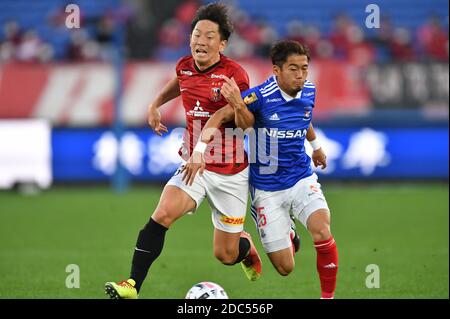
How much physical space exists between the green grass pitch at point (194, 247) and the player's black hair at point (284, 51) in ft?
6.48

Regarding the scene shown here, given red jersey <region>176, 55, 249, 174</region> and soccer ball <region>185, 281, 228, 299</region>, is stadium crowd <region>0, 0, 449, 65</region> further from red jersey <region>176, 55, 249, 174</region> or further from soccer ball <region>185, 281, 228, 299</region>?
soccer ball <region>185, 281, 228, 299</region>

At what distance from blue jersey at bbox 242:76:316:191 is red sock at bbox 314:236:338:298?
550 millimetres

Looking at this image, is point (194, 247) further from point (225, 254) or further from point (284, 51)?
point (284, 51)

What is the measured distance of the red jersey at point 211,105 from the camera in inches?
278

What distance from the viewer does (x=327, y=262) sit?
674 cm

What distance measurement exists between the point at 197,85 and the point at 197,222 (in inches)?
256

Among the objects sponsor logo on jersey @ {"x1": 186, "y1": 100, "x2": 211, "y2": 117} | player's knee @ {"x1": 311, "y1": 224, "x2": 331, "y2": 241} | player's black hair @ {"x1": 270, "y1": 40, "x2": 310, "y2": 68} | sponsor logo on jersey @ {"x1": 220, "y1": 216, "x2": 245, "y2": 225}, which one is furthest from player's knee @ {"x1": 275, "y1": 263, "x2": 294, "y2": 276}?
player's black hair @ {"x1": 270, "y1": 40, "x2": 310, "y2": 68}

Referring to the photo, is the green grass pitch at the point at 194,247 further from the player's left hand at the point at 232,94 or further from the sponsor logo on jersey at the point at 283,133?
the player's left hand at the point at 232,94

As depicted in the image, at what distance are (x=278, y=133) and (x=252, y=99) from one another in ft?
1.12

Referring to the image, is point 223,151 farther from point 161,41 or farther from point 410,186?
point 161,41

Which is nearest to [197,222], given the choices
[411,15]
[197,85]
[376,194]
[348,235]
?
[348,235]

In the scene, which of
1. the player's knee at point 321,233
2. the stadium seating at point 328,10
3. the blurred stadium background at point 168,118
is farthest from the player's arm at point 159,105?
the stadium seating at point 328,10

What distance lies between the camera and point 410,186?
677 inches

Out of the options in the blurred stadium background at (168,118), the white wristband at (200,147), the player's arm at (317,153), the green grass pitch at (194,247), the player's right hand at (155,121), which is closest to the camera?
the white wristband at (200,147)
